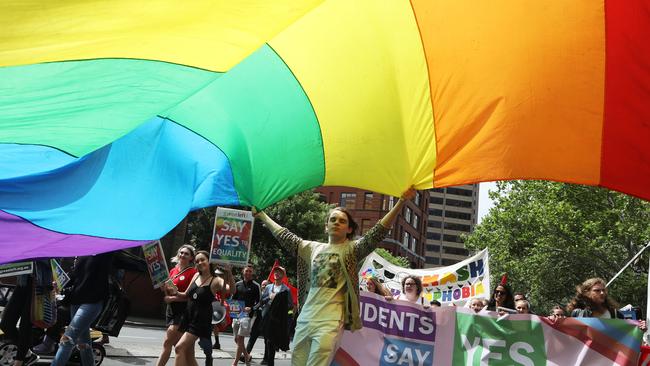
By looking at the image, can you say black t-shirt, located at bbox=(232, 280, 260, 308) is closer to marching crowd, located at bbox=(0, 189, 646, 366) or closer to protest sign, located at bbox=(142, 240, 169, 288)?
marching crowd, located at bbox=(0, 189, 646, 366)

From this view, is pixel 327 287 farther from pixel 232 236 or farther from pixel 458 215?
pixel 458 215

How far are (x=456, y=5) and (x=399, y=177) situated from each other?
136cm

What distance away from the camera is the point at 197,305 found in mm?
8195

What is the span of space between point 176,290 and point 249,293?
4994mm

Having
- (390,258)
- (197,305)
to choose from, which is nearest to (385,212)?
(390,258)

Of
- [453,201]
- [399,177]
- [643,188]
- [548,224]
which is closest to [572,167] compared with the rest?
[643,188]

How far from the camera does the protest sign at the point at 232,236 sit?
41.7 feet

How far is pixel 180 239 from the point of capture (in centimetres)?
2927

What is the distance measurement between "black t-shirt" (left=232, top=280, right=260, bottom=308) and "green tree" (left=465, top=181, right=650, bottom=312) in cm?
2459

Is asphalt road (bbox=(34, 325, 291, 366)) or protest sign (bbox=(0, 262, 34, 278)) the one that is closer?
protest sign (bbox=(0, 262, 34, 278))

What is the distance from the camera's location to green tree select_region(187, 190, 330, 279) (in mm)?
37000

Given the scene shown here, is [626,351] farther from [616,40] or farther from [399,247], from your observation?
[399,247]

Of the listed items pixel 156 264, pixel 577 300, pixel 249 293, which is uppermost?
pixel 156 264

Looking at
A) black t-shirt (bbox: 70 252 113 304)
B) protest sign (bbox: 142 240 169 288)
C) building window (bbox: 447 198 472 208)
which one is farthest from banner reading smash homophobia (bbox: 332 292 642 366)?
building window (bbox: 447 198 472 208)
